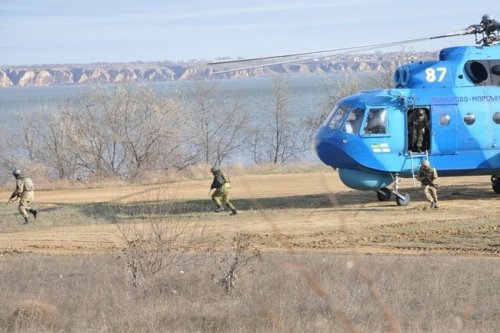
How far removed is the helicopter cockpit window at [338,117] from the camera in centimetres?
1998

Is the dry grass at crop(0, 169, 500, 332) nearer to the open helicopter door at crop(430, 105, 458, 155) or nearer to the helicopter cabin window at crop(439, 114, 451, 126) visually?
the open helicopter door at crop(430, 105, 458, 155)

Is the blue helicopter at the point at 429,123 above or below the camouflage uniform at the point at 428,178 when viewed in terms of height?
above

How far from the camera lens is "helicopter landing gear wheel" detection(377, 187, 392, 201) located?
21422 millimetres

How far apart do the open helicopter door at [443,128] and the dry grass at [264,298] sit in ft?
22.8

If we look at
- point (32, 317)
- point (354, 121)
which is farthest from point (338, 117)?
point (32, 317)

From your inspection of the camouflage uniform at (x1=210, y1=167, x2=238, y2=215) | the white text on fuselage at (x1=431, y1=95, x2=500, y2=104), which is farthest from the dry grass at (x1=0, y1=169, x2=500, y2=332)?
the white text on fuselage at (x1=431, y1=95, x2=500, y2=104)

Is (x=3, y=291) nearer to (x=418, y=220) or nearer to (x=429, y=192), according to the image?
(x=418, y=220)

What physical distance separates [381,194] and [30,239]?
923 centimetres

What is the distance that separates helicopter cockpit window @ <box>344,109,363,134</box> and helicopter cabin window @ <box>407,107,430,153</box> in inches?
50.9

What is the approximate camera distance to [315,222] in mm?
19359

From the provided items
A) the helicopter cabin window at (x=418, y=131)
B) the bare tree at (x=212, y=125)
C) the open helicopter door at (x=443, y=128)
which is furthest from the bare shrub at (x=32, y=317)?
the bare tree at (x=212, y=125)

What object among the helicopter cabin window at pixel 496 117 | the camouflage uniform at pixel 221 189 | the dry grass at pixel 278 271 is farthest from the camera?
the camouflage uniform at pixel 221 189

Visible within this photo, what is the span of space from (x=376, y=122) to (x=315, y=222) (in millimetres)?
2939

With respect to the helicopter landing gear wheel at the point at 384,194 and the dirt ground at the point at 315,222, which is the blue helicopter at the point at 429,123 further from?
the dirt ground at the point at 315,222
